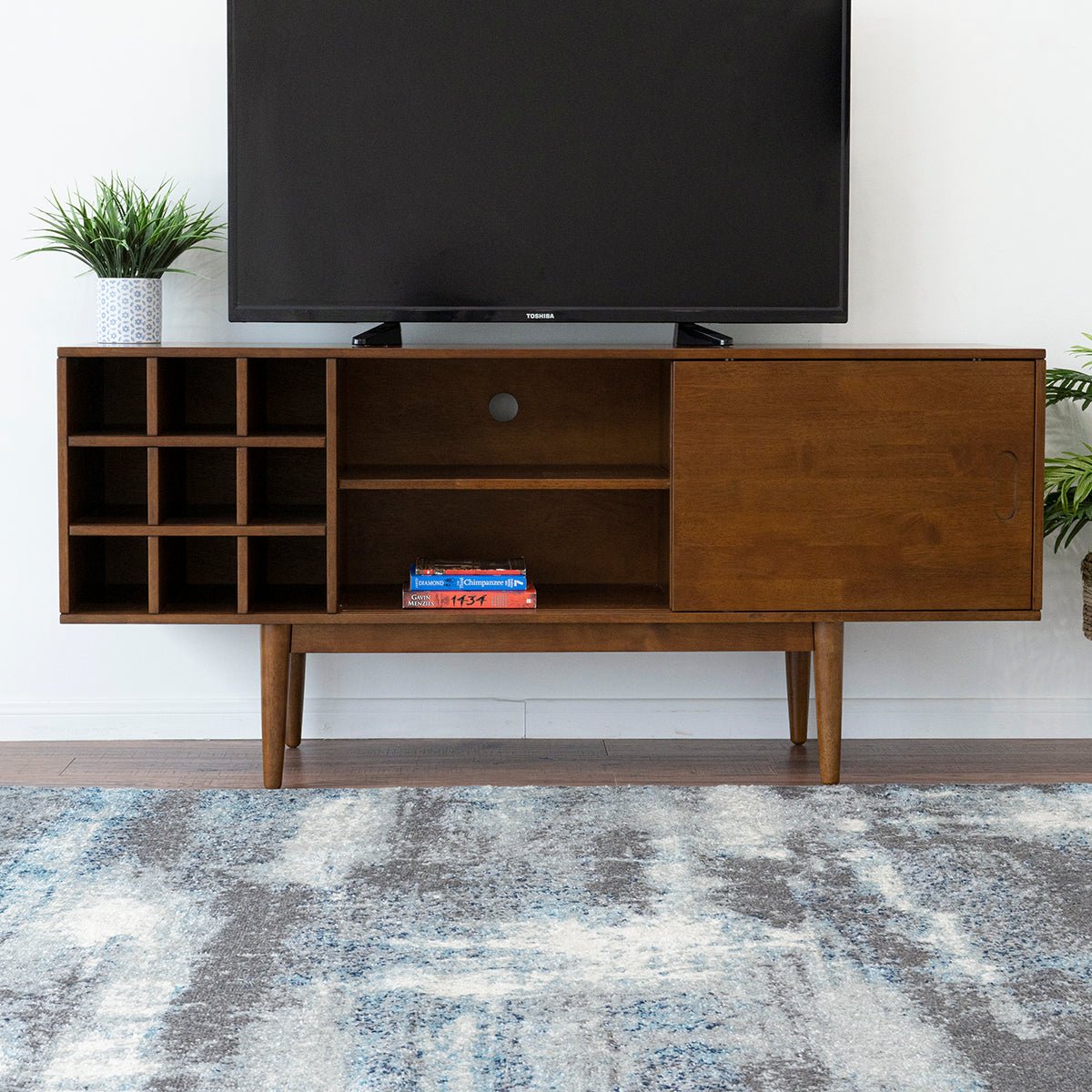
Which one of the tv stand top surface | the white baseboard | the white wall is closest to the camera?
the tv stand top surface

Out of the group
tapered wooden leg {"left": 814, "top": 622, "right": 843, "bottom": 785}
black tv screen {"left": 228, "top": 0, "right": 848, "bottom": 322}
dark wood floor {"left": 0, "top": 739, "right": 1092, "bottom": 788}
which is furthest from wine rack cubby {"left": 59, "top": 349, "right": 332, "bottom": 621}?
tapered wooden leg {"left": 814, "top": 622, "right": 843, "bottom": 785}

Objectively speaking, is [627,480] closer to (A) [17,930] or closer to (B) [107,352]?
(B) [107,352]

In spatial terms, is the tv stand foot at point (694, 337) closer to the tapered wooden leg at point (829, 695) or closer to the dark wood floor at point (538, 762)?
the tapered wooden leg at point (829, 695)

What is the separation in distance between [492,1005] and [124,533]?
42.7 inches

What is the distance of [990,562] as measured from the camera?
200 centimetres

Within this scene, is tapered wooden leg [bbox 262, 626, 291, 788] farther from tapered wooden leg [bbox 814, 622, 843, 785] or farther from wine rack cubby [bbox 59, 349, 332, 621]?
tapered wooden leg [bbox 814, 622, 843, 785]

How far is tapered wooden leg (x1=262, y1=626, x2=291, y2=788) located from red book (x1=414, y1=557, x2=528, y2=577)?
250 millimetres

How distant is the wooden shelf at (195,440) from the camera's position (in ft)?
6.42

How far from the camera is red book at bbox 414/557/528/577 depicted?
2027 mm

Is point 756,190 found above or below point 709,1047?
above

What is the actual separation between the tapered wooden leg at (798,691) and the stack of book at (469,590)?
0.61 metres

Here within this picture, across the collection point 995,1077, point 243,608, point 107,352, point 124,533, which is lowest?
point 995,1077

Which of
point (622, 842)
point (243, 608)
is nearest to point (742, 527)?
point (622, 842)

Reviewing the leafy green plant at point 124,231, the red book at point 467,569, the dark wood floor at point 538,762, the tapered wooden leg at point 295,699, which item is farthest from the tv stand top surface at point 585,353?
the dark wood floor at point 538,762
